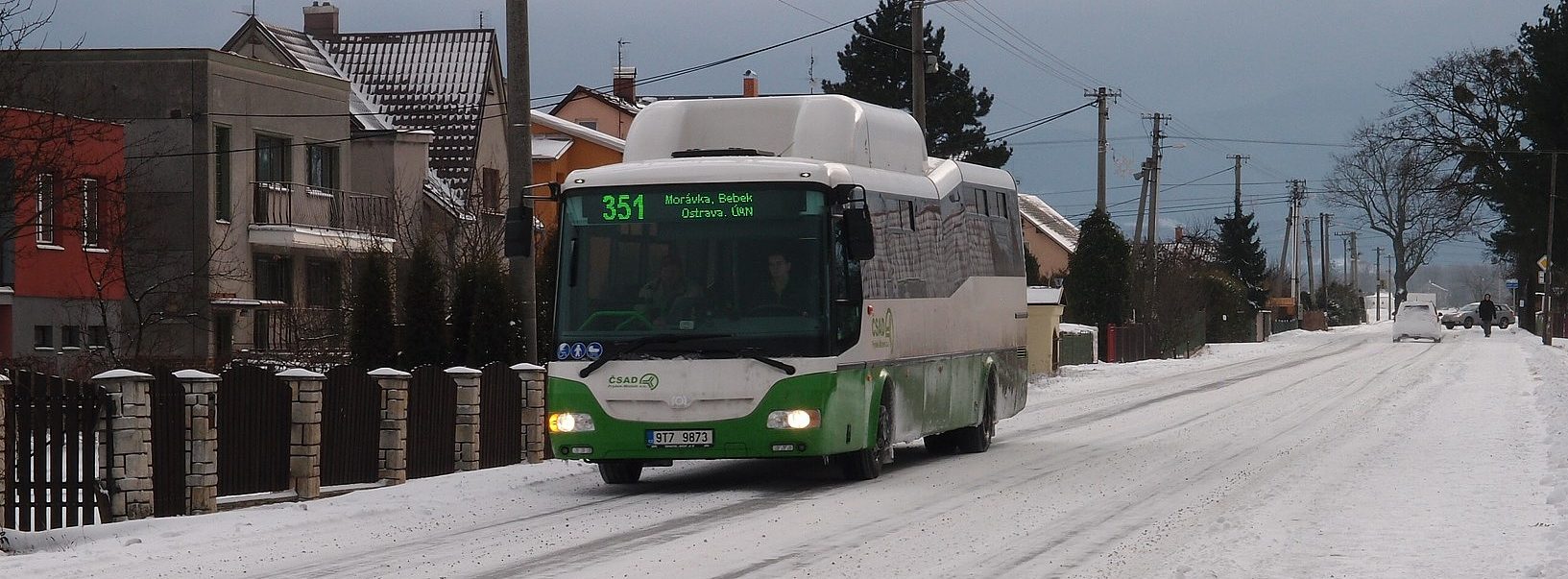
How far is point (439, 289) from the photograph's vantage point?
26.6 meters

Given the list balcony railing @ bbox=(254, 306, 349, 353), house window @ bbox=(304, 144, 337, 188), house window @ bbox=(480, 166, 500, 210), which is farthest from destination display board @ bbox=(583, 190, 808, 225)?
house window @ bbox=(480, 166, 500, 210)

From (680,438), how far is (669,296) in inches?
45.1

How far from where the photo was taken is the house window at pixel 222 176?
Result: 129ft

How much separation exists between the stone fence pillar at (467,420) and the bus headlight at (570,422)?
10.3 feet

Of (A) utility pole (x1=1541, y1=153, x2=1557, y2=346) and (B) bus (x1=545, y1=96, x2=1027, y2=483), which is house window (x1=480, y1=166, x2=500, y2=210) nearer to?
(B) bus (x1=545, y1=96, x2=1027, y2=483)

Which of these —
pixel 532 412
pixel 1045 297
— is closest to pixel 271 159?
pixel 1045 297

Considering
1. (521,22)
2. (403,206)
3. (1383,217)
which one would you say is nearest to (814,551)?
(521,22)

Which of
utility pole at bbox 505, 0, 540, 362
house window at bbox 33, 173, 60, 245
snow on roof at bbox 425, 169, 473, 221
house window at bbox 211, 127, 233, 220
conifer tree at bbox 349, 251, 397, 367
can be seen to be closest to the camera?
utility pole at bbox 505, 0, 540, 362

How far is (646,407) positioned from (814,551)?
4.40 m

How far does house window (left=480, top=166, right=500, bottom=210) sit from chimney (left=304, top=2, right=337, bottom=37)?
1030 centimetres

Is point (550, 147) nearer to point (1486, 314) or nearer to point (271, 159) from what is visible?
point (271, 159)

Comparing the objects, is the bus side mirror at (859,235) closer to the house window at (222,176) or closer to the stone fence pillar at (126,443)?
the stone fence pillar at (126,443)

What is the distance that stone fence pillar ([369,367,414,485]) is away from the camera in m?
18.2

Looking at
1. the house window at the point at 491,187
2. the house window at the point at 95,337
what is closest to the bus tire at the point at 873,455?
the house window at the point at 95,337
